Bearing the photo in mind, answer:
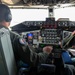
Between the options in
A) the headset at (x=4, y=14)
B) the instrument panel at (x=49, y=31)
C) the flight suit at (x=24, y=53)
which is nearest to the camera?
the flight suit at (x=24, y=53)

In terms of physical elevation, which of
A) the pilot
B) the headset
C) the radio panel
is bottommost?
the radio panel

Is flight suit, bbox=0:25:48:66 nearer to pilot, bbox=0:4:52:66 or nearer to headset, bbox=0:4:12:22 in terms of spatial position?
pilot, bbox=0:4:52:66

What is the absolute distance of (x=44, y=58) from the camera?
5.23 ft

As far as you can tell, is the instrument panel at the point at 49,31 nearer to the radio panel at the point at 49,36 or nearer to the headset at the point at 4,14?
the radio panel at the point at 49,36

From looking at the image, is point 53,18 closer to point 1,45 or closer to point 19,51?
point 19,51

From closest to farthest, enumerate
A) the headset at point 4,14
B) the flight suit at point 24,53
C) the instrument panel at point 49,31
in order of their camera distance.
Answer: the flight suit at point 24,53
the headset at point 4,14
the instrument panel at point 49,31

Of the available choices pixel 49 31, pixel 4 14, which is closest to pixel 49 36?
pixel 49 31

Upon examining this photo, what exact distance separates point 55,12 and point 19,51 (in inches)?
112

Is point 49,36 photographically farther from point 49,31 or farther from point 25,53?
point 25,53

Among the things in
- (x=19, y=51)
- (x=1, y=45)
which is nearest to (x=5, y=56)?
(x=1, y=45)

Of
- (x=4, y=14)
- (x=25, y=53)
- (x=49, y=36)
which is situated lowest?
(x=49, y=36)

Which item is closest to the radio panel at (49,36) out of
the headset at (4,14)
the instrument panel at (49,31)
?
the instrument panel at (49,31)

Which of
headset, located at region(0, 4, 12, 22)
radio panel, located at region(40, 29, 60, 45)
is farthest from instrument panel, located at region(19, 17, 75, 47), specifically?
headset, located at region(0, 4, 12, 22)

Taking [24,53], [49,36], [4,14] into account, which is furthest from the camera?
[49,36]
